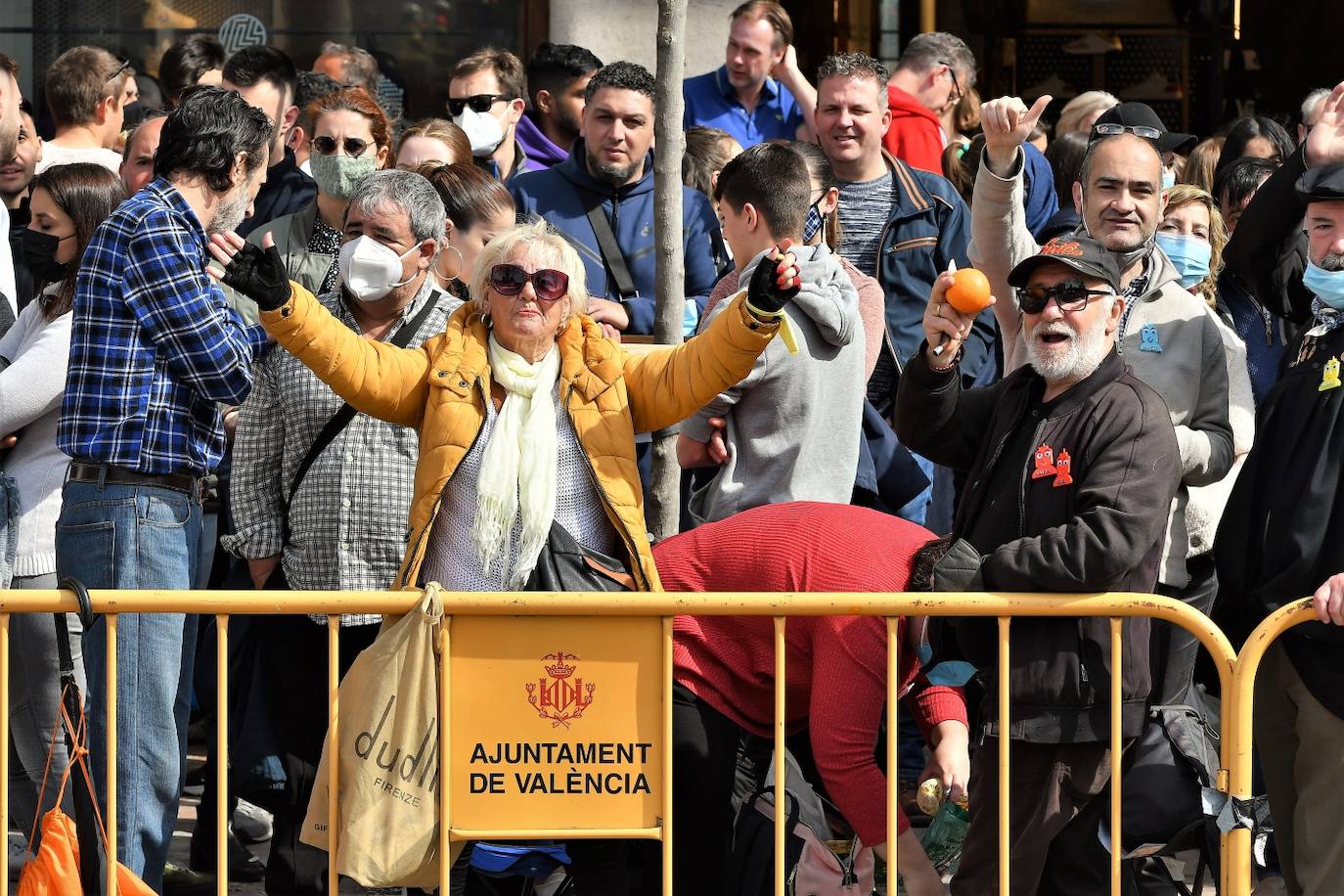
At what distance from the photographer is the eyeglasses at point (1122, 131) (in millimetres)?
6078

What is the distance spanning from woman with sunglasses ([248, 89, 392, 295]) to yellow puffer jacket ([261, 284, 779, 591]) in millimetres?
1360

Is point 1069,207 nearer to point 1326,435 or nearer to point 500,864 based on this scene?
point 1326,435

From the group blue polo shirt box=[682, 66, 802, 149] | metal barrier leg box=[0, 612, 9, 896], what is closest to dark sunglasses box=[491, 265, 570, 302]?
metal barrier leg box=[0, 612, 9, 896]

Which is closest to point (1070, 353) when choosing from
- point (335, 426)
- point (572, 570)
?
point (572, 570)

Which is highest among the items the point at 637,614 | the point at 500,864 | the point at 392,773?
the point at 637,614

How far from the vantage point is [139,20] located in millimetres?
10930

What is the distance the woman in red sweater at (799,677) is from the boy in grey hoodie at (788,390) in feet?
2.28

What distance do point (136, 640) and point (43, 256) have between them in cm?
195

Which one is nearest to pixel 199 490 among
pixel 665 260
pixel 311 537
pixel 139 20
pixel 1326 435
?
pixel 311 537


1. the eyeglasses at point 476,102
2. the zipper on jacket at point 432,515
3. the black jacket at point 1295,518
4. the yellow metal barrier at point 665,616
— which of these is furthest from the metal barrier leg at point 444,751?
the eyeglasses at point 476,102

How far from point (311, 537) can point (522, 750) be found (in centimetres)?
120

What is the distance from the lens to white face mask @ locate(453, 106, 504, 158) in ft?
26.4

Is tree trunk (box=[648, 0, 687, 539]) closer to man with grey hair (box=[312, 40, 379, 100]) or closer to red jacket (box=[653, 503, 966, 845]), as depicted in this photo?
red jacket (box=[653, 503, 966, 845])

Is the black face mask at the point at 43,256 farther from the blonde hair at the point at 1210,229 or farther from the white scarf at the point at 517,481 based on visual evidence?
the blonde hair at the point at 1210,229
